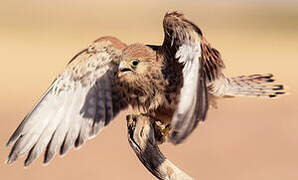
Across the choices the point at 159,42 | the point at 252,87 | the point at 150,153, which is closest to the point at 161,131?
the point at 150,153

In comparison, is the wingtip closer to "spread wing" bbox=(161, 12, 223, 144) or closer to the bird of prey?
the bird of prey

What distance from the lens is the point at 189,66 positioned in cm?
376

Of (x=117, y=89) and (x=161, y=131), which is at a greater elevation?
(x=117, y=89)

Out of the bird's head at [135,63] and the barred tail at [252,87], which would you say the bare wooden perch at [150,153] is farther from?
the barred tail at [252,87]

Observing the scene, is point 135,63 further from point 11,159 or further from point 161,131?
point 11,159

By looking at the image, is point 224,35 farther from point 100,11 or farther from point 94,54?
point 94,54

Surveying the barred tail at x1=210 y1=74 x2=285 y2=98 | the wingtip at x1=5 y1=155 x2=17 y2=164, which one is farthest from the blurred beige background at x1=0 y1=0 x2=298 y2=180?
the wingtip at x1=5 y1=155 x2=17 y2=164

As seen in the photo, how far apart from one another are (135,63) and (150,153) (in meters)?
0.83

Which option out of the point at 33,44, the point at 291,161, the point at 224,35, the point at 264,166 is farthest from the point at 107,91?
the point at 224,35

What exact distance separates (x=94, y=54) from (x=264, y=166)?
19.9 feet

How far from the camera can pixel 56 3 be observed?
4009 cm

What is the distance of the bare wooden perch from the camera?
160 inches

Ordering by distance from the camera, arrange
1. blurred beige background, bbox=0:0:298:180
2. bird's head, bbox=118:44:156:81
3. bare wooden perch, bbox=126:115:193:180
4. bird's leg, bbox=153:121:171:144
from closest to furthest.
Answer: bare wooden perch, bbox=126:115:193:180, bird's head, bbox=118:44:156:81, bird's leg, bbox=153:121:171:144, blurred beige background, bbox=0:0:298:180

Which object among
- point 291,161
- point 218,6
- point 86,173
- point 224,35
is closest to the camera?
point 86,173
